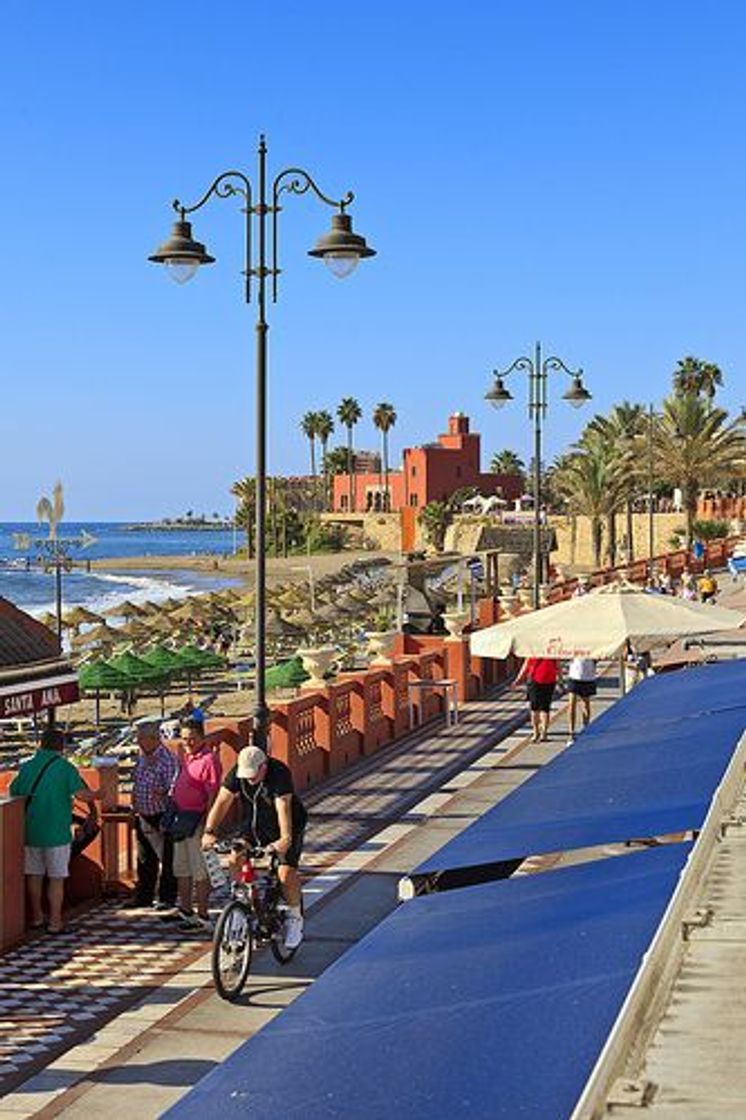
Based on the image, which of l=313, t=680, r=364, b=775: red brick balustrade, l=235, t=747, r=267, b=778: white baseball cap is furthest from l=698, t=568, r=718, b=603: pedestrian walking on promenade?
l=235, t=747, r=267, b=778: white baseball cap

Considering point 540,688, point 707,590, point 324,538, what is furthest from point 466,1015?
point 324,538

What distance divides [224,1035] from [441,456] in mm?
117976

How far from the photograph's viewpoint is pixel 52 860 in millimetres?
11266

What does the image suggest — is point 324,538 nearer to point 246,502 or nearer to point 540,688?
point 246,502

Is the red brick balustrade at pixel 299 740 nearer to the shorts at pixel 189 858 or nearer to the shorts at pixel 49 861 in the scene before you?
the shorts at pixel 189 858

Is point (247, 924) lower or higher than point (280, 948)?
higher

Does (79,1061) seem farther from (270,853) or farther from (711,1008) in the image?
(711,1008)

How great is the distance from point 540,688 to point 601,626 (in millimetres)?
3398

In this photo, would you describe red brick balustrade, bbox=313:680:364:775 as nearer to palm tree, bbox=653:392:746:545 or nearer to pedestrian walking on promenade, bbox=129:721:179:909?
pedestrian walking on promenade, bbox=129:721:179:909

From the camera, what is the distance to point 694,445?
56469 mm

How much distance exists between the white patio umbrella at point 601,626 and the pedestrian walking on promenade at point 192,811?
592cm

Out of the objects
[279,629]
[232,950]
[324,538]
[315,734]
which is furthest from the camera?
[324,538]

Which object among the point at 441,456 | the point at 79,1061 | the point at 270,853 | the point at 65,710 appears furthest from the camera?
the point at 441,456

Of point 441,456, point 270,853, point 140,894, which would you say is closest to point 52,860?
point 140,894
